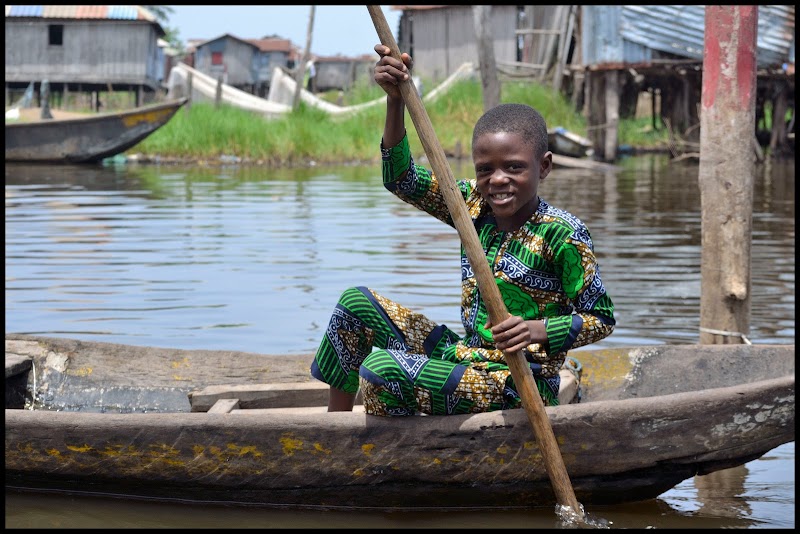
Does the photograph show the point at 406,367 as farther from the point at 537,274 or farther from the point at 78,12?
the point at 78,12

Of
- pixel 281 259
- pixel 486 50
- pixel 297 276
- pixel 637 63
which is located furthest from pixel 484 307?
pixel 637 63

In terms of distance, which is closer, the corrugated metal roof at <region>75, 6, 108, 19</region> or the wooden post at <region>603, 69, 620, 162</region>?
the wooden post at <region>603, 69, 620, 162</region>

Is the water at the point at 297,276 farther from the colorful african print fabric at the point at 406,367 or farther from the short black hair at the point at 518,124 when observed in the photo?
the short black hair at the point at 518,124

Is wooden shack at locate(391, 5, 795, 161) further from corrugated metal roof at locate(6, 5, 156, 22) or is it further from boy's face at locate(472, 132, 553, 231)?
boy's face at locate(472, 132, 553, 231)

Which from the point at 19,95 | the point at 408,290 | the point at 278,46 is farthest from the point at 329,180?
the point at 278,46

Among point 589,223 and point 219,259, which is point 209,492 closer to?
point 219,259

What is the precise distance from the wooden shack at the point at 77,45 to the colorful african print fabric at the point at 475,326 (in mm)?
25210

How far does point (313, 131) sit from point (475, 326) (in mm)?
16607

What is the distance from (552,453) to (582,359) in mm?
1198

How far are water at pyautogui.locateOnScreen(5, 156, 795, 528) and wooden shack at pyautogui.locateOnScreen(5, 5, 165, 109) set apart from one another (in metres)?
13.9

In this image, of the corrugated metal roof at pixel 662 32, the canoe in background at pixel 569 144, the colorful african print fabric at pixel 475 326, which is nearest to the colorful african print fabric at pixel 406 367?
the colorful african print fabric at pixel 475 326

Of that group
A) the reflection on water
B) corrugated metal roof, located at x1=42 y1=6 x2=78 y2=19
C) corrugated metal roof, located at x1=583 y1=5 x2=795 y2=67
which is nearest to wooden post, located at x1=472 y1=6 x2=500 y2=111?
the reflection on water

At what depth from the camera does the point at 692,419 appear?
9.87ft

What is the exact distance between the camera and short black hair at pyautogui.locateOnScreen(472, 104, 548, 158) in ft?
9.89
